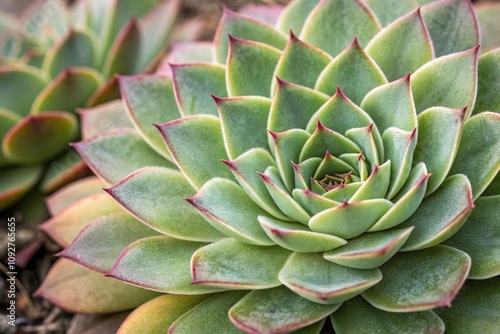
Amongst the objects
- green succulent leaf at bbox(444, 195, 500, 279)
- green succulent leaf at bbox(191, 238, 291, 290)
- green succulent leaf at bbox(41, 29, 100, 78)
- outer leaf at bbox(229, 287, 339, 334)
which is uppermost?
green succulent leaf at bbox(41, 29, 100, 78)

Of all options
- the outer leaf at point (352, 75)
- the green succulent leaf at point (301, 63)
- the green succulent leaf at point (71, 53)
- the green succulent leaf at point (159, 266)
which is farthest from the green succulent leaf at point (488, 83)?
the green succulent leaf at point (71, 53)

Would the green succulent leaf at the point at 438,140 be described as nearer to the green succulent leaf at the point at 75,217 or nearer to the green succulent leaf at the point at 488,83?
the green succulent leaf at the point at 488,83

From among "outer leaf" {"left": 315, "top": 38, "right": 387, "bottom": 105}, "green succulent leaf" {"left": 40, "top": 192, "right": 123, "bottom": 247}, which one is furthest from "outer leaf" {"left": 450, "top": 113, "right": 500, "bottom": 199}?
"green succulent leaf" {"left": 40, "top": 192, "right": 123, "bottom": 247}

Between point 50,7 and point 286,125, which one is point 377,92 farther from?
point 50,7

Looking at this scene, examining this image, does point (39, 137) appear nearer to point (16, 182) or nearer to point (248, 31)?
point (16, 182)

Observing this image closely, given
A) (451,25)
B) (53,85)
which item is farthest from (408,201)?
(53,85)

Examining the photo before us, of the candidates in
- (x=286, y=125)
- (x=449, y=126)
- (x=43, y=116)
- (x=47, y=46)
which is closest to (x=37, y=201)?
(x=43, y=116)

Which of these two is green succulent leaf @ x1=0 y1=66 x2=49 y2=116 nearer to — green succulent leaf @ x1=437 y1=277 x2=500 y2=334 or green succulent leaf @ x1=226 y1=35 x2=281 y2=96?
green succulent leaf @ x1=226 y1=35 x2=281 y2=96
